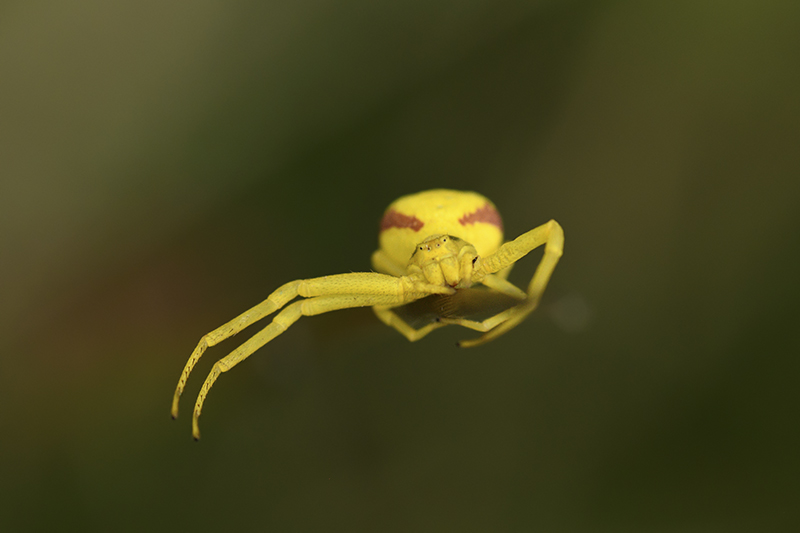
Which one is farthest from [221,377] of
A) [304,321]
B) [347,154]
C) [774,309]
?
[774,309]

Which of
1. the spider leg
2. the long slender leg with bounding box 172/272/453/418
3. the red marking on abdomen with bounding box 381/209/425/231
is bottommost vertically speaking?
the spider leg

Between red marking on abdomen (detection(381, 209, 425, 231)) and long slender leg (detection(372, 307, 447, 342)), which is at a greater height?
red marking on abdomen (detection(381, 209, 425, 231))

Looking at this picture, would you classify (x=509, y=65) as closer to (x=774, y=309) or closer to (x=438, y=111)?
(x=438, y=111)

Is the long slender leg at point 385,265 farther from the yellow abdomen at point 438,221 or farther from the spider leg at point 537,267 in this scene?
the spider leg at point 537,267

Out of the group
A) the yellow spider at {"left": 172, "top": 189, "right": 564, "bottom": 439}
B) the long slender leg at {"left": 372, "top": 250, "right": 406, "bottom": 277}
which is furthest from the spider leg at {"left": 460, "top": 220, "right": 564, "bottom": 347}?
the long slender leg at {"left": 372, "top": 250, "right": 406, "bottom": 277}

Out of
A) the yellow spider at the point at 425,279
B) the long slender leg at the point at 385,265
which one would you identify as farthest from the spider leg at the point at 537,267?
the long slender leg at the point at 385,265

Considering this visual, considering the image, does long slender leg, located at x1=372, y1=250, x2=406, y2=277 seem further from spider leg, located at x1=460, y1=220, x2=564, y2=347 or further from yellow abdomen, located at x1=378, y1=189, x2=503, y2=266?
spider leg, located at x1=460, y1=220, x2=564, y2=347

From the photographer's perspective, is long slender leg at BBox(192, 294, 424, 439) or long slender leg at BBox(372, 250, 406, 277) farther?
long slender leg at BBox(372, 250, 406, 277)
